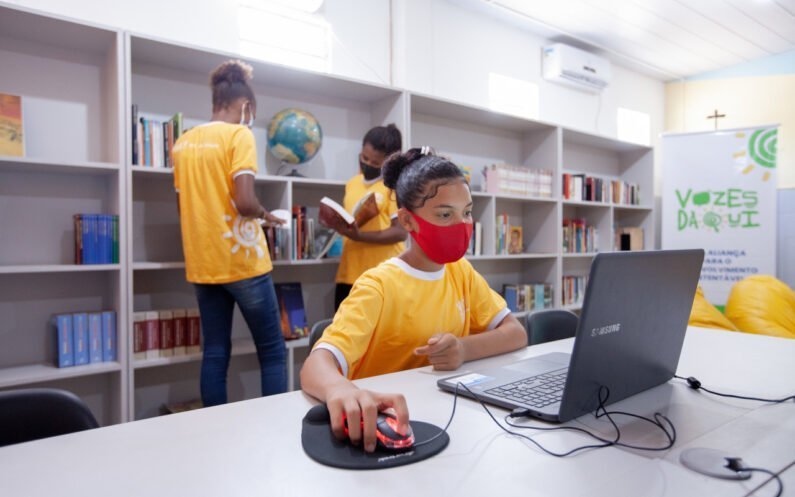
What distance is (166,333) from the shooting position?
8.00ft

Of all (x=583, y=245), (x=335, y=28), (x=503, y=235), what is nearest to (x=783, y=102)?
(x=583, y=245)

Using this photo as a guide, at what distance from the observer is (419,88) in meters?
3.73

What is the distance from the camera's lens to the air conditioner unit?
465 centimetres

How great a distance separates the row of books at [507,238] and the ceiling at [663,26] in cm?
174

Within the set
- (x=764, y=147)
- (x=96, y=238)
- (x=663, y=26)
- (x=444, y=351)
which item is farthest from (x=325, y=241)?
(x=764, y=147)

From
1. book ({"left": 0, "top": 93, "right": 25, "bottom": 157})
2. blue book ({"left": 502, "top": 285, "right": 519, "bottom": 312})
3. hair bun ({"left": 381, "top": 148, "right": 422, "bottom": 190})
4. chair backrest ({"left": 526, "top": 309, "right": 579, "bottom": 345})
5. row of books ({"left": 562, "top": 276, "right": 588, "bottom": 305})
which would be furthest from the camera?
row of books ({"left": 562, "top": 276, "right": 588, "bottom": 305})

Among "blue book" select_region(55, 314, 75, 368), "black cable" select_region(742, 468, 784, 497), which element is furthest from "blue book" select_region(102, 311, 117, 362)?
"black cable" select_region(742, 468, 784, 497)

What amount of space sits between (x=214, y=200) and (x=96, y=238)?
574 millimetres

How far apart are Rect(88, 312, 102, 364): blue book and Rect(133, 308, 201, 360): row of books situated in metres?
0.14

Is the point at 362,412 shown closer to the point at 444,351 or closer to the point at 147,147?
the point at 444,351

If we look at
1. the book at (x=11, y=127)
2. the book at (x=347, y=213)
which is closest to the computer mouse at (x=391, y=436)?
the book at (x=347, y=213)

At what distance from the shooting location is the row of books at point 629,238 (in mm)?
4941

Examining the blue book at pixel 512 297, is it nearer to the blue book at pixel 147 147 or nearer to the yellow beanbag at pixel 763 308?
the yellow beanbag at pixel 763 308

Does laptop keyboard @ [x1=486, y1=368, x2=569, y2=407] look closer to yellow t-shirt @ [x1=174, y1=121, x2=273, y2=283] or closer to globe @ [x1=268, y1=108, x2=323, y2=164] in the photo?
yellow t-shirt @ [x1=174, y1=121, x2=273, y2=283]
